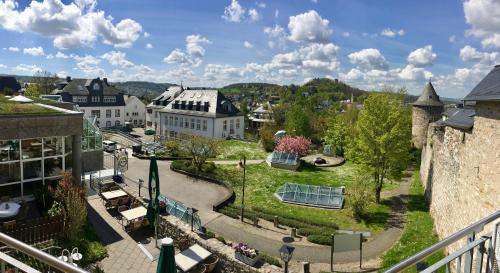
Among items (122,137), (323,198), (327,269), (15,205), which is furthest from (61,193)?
(122,137)

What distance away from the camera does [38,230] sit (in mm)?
13508

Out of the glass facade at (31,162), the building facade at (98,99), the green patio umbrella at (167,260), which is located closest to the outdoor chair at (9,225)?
the glass facade at (31,162)

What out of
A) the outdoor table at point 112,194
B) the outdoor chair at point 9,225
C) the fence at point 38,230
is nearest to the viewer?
the fence at point 38,230

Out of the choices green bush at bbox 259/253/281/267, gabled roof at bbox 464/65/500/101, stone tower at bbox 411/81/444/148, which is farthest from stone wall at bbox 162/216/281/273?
stone tower at bbox 411/81/444/148

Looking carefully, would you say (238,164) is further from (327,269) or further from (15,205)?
(15,205)

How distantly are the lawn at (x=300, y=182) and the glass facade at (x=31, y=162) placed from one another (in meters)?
12.5

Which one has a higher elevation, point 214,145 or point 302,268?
point 214,145

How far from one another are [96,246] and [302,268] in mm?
8740

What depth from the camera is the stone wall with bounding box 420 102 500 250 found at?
33.0 feet

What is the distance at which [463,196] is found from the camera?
502 inches

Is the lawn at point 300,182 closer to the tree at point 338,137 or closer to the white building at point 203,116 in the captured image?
the tree at point 338,137

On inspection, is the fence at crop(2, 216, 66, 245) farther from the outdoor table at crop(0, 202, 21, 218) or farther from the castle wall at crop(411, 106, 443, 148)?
the castle wall at crop(411, 106, 443, 148)

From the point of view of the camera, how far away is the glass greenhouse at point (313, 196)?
25688 mm

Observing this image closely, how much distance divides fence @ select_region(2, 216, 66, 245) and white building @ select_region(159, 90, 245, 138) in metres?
37.0
